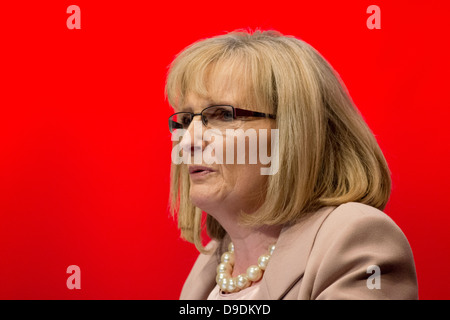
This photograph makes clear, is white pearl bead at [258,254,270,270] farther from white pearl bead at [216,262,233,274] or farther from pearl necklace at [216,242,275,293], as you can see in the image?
white pearl bead at [216,262,233,274]

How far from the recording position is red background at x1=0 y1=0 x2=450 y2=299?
2.82m

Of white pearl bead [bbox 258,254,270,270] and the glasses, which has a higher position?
the glasses

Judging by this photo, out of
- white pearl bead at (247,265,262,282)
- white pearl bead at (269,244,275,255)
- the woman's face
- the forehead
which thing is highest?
the forehead

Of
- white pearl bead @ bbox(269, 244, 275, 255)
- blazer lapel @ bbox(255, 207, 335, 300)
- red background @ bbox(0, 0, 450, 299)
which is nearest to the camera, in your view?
blazer lapel @ bbox(255, 207, 335, 300)

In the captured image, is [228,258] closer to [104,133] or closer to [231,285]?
[231,285]

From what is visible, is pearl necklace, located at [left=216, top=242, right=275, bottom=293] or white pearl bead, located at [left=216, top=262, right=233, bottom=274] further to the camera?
white pearl bead, located at [left=216, top=262, right=233, bottom=274]

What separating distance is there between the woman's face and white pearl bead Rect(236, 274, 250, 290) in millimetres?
221

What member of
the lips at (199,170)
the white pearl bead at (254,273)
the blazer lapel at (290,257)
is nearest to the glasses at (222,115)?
the lips at (199,170)

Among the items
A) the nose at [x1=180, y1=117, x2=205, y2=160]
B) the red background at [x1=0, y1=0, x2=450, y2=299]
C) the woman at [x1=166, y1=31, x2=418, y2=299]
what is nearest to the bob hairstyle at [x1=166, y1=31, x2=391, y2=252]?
the woman at [x1=166, y1=31, x2=418, y2=299]

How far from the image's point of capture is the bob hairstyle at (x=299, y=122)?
2.02 metres

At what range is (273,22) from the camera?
9.28 ft

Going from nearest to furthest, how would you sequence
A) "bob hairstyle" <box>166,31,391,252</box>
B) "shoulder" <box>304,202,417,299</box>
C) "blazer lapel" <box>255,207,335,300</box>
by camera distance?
"shoulder" <box>304,202,417,299</box> < "blazer lapel" <box>255,207,335,300</box> < "bob hairstyle" <box>166,31,391,252</box>
